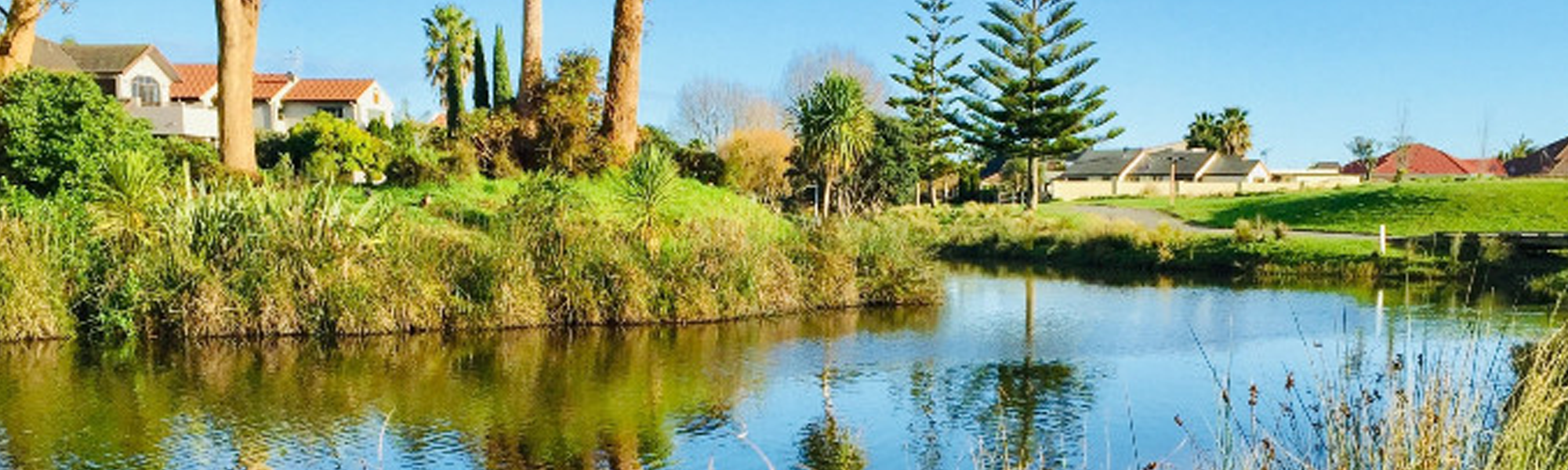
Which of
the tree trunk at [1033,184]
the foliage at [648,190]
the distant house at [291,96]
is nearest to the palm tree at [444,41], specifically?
the distant house at [291,96]

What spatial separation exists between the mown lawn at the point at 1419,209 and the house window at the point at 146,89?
3559 cm

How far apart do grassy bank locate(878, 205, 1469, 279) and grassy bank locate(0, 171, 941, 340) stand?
12.8ft

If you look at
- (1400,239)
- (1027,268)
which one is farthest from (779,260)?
(1400,239)

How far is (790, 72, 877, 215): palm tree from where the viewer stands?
28609 millimetres

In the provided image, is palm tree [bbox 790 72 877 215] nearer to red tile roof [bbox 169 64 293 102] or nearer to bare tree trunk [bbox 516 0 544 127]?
bare tree trunk [bbox 516 0 544 127]

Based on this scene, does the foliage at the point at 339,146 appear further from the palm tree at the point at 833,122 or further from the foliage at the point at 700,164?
the palm tree at the point at 833,122

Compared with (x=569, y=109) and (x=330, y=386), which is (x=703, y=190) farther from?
(x=330, y=386)

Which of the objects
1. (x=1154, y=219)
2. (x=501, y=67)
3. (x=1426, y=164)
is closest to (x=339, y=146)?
(x=501, y=67)

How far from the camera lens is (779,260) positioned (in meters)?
18.7

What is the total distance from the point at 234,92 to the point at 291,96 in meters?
31.5

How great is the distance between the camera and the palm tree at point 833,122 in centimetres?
2861

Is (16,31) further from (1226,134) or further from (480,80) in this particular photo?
(1226,134)

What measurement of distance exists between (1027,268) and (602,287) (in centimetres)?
1587

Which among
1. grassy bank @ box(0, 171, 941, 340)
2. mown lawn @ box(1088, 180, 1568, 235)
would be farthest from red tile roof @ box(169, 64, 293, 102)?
mown lawn @ box(1088, 180, 1568, 235)
